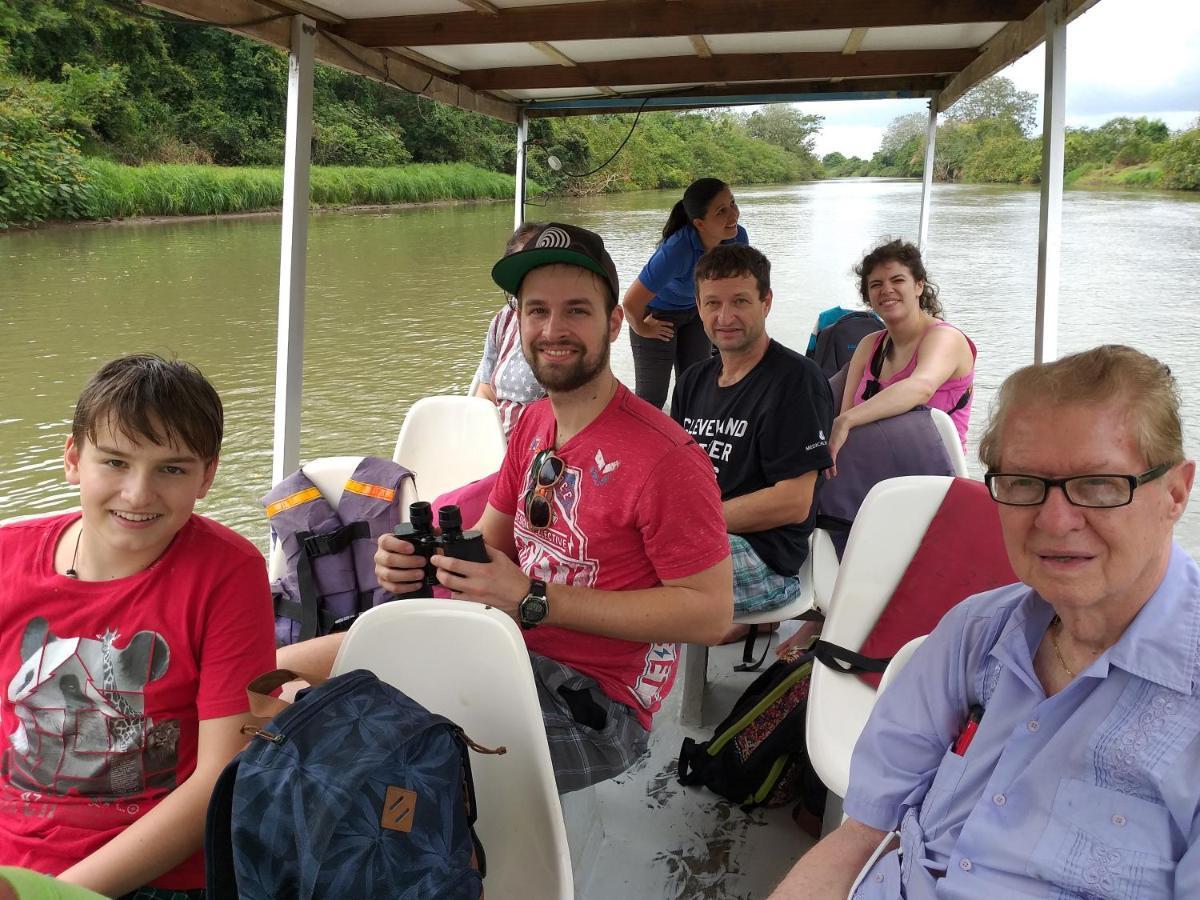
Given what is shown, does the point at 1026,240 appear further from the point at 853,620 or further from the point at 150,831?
the point at 150,831

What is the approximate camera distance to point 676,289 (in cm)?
402

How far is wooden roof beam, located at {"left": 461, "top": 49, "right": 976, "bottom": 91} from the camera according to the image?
13.5 feet

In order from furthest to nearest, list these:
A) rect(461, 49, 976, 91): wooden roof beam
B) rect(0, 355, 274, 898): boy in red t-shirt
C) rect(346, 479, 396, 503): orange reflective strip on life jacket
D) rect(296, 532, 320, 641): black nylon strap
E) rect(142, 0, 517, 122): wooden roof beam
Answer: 1. rect(461, 49, 976, 91): wooden roof beam
2. rect(142, 0, 517, 122): wooden roof beam
3. rect(346, 479, 396, 503): orange reflective strip on life jacket
4. rect(296, 532, 320, 641): black nylon strap
5. rect(0, 355, 274, 898): boy in red t-shirt

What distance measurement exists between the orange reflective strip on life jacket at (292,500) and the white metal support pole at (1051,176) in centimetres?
251

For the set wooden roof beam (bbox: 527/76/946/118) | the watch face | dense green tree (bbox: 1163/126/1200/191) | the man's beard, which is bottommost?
the watch face

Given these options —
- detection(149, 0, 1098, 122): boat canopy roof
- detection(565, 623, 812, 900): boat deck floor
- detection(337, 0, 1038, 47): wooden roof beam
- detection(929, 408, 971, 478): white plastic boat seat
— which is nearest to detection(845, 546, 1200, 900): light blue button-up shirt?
detection(565, 623, 812, 900): boat deck floor

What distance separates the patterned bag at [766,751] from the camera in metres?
1.99

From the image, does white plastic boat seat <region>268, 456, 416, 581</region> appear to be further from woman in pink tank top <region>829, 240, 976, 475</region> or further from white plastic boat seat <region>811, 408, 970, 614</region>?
woman in pink tank top <region>829, 240, 976, 475</region>

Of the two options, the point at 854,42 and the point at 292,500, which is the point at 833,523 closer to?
the point at 292,500

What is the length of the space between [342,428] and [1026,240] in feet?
41.6

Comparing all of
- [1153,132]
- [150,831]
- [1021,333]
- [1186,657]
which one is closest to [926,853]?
[1186,657]

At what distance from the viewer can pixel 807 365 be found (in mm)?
2266

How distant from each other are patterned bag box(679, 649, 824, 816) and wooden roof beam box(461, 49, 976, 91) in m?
3.26

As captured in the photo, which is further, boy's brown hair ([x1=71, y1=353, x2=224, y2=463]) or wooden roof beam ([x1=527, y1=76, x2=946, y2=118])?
wooden roof beam ([x1=527, y1=76, x2=946, y2=118])
